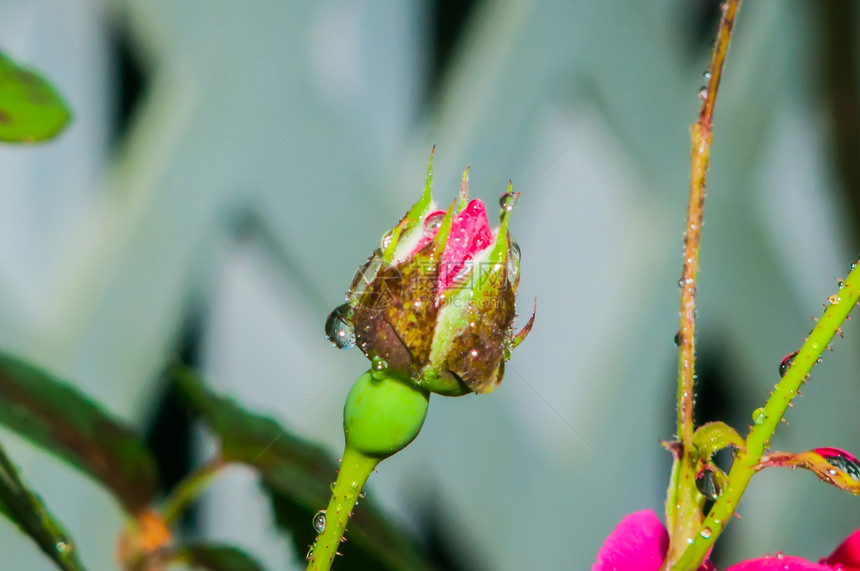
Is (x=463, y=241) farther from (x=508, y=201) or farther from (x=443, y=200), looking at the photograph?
(x=443, y=200)

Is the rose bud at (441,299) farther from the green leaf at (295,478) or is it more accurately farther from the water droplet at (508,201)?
the green leaf at (295,478)

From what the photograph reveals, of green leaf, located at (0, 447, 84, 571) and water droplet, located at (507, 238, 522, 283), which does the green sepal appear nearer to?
water droplet, located at (507, 238, 522, 283)

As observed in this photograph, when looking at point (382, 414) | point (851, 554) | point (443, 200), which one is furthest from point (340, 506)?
point (443, 200)

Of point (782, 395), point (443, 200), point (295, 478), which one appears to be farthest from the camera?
point (443, 200)

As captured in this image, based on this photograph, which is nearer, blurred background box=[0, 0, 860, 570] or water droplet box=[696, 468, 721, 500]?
water droplet box=[696, 468, 721, 500]

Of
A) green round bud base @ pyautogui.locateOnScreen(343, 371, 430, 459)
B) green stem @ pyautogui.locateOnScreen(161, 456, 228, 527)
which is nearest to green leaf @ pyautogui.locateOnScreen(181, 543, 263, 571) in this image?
green stem @ pyautogui.locateOnScreen(161, 456, 228, 527)

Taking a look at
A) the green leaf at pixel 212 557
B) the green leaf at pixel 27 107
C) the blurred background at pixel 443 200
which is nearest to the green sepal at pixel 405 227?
the green leaf at pixel 27 107
